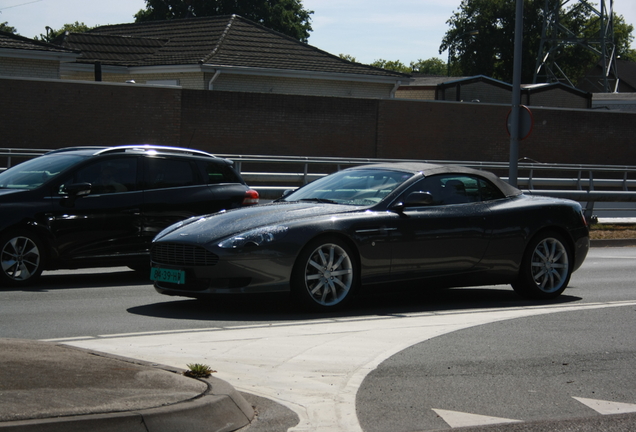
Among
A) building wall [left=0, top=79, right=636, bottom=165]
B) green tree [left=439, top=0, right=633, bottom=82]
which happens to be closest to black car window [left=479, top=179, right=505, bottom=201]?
building wall [left=0, top=79, right=636, bottom=165]

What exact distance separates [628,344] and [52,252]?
6.41 meters

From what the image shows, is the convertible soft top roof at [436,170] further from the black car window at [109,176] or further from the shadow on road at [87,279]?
the shadow on road at [87,279]

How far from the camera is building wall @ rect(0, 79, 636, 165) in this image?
1133 inches

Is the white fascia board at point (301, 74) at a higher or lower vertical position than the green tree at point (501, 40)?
lower

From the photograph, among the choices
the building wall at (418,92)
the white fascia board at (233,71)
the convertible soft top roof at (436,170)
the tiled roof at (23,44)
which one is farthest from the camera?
the building wall at (418,92)

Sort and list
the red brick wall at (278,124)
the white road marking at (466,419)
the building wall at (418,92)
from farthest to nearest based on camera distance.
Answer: the building wall at (418,92), the red brick wall at (278,124), the white road marking at (466,419)

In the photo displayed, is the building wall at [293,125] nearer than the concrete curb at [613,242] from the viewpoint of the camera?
No

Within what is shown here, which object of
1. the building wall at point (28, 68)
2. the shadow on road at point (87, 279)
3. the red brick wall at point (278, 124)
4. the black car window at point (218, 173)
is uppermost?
the building wall at point (28, 68)

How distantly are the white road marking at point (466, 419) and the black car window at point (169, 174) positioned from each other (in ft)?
22.7

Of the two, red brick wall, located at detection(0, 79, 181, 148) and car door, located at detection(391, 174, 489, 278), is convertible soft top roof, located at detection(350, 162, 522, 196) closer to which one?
car door, located at detection(391, 174, 489, 278)

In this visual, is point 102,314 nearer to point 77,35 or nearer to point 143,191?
point 143,191

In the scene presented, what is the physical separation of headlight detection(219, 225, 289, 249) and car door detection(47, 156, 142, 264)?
2.92 metres

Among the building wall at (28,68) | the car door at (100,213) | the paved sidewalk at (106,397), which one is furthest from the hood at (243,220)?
the building wall at (28,68)

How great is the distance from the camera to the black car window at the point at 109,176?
10.9m
